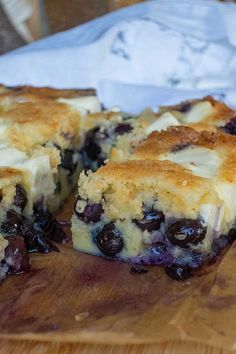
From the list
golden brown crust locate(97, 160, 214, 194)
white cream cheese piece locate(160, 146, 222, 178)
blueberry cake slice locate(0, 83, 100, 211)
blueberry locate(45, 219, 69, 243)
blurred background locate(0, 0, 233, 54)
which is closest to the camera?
golden brown crust locate(97, 160, 214, 194)

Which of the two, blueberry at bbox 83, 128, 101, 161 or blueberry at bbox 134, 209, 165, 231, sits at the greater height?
blueberry at bbox 134, 209, 165, 231

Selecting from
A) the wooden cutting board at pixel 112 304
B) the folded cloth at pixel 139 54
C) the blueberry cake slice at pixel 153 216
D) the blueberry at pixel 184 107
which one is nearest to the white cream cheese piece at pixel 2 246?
the wooden cutting board at pixel 112 304

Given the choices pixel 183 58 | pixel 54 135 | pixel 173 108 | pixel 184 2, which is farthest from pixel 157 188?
pixel 184 2

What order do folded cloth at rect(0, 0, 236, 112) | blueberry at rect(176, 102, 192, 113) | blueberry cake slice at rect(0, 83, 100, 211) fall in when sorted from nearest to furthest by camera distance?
1. blueberry cake slice at rect(0, 83, 100, 211)
2. blueberry at rect(176, 102, 192, 113)
3. folded cloth at rect(0, 0, 236, 112)

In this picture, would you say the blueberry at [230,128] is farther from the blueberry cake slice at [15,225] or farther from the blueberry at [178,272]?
the blueberry cake slice at [15,225]

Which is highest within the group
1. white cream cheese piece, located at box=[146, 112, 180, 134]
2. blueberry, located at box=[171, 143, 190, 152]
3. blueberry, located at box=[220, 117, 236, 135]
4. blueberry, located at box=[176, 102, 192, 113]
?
blueberry, located at box=[171, 143, 190, 152]

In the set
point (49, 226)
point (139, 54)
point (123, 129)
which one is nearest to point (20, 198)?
point (49, 226)

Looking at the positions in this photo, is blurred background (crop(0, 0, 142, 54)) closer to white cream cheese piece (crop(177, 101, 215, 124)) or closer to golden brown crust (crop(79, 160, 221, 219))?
white cream cheese piece (crop(177, 101, 215, 124))

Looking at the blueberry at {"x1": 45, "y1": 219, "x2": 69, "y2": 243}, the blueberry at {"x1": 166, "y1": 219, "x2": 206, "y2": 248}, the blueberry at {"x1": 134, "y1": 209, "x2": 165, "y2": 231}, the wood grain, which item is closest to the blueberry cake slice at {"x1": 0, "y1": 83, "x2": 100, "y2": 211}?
the blueberry at {"x1": 45, "y1": 219, "x2": 69, "y2": 243}
